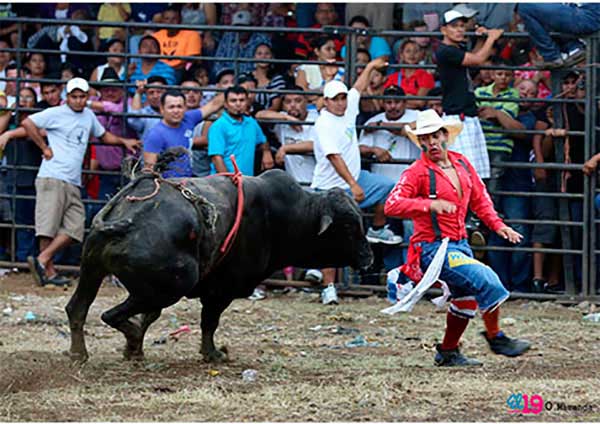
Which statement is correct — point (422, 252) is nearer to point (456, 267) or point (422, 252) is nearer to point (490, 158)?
point (456, 267)

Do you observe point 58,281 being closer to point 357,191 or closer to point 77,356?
point 357,191

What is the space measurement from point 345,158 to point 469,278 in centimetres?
378

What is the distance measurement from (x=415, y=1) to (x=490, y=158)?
8.14ft

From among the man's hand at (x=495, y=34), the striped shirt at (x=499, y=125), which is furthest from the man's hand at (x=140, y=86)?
the man's hand at (x=495, y=34)

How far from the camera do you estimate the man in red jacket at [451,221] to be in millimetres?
7277

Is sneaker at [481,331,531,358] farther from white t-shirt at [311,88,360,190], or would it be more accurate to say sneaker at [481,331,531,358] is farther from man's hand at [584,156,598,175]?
man's hand at [584,156,598,175]

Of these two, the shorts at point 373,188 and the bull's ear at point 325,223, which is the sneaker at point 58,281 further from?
the bull's ear at point 325,223

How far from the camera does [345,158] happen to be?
10859mm

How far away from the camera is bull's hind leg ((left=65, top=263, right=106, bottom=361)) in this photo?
7207 millimetres

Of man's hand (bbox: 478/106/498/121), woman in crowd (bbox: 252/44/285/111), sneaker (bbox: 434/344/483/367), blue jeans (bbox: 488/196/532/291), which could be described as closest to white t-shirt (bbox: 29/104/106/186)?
woman in crowd (bbox: 252/44/285/111)

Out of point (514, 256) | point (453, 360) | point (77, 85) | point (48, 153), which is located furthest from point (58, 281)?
point (453, 360)

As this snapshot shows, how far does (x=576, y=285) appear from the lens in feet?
36.9

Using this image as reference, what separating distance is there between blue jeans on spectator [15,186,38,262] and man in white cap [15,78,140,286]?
2.06 ft

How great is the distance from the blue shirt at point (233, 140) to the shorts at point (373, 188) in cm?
111
